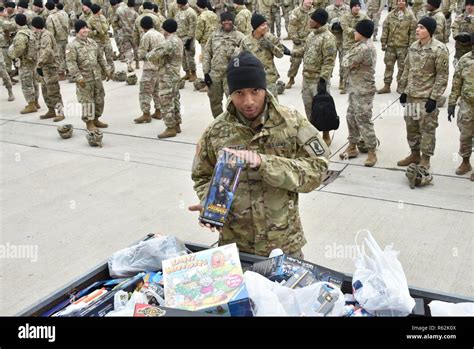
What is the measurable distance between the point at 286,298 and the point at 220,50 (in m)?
7.27

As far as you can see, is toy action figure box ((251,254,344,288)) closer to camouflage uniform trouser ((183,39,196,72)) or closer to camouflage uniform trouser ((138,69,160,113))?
camouflage uniform trouser ((138,69,160,113))

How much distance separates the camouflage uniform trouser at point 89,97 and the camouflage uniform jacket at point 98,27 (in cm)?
421

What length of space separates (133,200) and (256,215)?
→ 13.3ft

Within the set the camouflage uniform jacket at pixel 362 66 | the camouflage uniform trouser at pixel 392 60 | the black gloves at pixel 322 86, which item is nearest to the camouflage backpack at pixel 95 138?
the black gloves at pixel 322 86

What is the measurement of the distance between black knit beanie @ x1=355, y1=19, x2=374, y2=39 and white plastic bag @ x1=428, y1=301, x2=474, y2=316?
18.0ft

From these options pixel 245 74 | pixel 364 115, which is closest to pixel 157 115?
pixel 364 115

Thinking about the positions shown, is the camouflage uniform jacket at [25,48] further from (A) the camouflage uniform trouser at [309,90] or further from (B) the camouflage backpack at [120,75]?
(A) the camouflage uniform trouser at [309,90]

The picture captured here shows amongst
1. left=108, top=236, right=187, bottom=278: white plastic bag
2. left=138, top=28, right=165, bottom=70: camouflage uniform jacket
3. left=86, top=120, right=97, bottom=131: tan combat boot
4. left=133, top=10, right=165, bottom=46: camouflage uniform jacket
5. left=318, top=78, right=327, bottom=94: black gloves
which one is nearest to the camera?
left=108, top=236, right=187, bottom=278: white plastic bag

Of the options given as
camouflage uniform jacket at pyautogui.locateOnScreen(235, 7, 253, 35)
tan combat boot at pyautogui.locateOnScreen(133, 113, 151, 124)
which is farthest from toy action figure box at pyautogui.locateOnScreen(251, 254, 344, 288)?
camouflage uniform jacket at pyautogui.locateOnScreen(235, 7, 253, 35)

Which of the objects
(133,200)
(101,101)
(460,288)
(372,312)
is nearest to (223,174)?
(372,312)

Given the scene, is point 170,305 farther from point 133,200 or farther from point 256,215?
point 133,200

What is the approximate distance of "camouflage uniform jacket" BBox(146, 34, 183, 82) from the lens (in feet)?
30.0

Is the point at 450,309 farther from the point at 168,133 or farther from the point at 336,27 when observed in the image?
the point at 336,27
